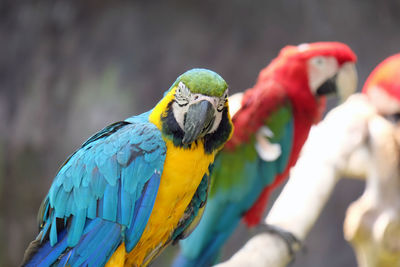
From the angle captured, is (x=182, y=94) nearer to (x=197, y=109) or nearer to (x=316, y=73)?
(x=197, y=109)

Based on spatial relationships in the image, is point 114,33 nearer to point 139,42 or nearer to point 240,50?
point 139,42

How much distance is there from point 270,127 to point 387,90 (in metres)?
0.38

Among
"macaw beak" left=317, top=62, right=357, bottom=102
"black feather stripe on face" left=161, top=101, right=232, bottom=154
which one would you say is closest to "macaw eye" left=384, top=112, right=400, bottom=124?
"macaw beak" left=317, top=62, right=357, bottom=102

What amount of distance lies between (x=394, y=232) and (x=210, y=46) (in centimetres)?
154

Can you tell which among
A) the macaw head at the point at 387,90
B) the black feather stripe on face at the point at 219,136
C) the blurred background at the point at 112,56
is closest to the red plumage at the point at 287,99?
the macaw head at the point at 387,90

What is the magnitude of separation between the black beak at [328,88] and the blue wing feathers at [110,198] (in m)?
0.82

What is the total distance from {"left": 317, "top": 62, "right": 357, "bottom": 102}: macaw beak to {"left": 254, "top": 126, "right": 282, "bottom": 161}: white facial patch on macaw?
237 millimetres

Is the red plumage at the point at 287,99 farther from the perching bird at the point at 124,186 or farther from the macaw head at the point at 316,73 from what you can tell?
the perching bird at the point at 124,186

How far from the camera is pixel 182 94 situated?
35.7 inches

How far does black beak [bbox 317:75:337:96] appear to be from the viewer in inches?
61.6

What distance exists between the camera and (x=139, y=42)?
8.57 ft

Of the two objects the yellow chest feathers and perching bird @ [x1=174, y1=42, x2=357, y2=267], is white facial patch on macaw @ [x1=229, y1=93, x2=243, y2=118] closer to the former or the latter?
perching bird @ [x1=174, y1=42, x2=357, y2=267]

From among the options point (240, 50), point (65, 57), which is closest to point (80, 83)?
point (65, 57)

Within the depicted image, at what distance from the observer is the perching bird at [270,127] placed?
151cm
